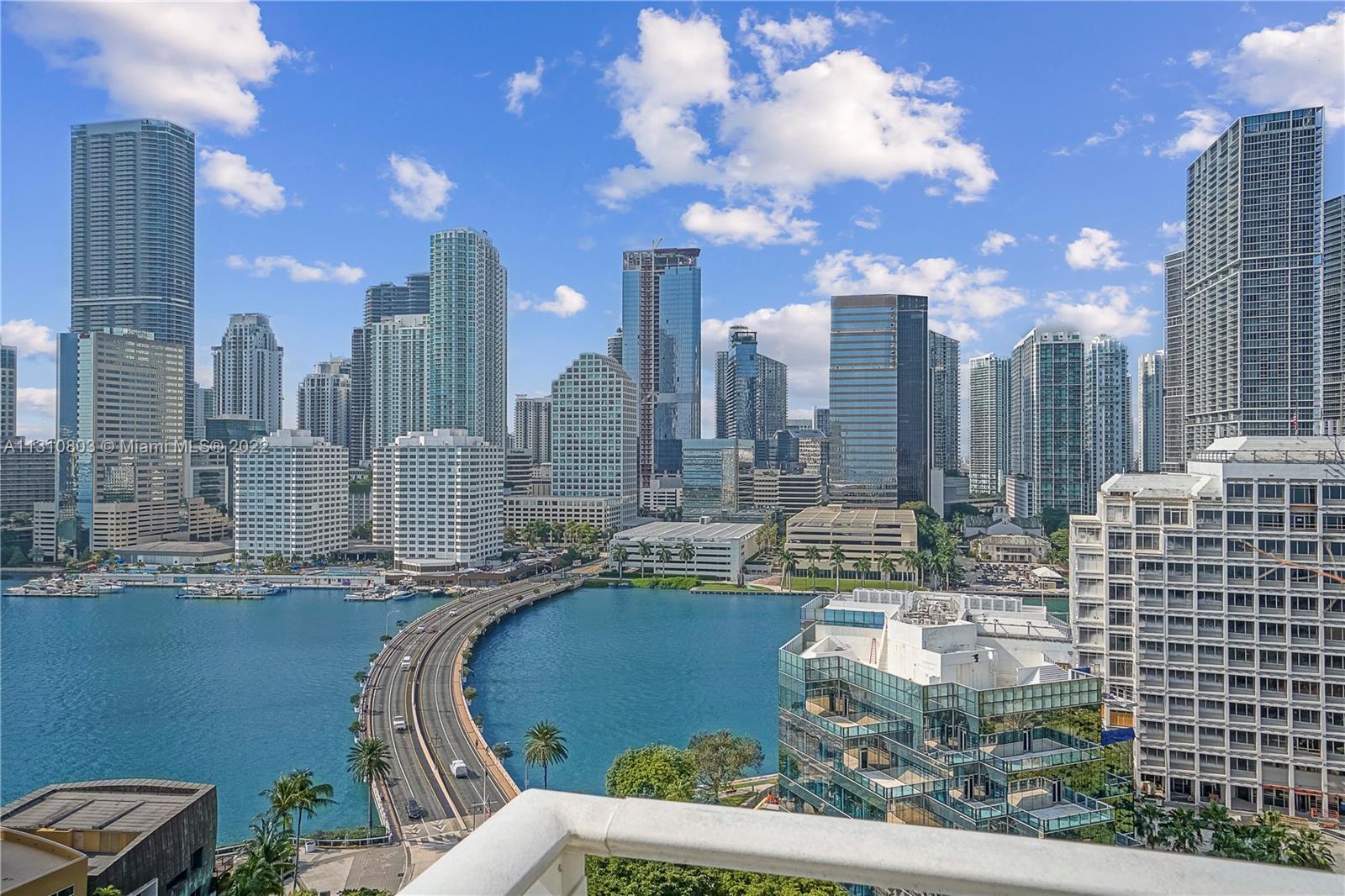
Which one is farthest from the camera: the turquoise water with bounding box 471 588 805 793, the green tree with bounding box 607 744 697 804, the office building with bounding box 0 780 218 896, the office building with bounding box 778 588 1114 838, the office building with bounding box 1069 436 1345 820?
the turquoise water with bounding box 471 588 805 793

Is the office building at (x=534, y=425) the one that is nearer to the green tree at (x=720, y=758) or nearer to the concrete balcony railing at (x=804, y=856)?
the green tree at (x=720, y=758)

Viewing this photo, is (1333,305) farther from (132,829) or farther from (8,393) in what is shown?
(8,393)

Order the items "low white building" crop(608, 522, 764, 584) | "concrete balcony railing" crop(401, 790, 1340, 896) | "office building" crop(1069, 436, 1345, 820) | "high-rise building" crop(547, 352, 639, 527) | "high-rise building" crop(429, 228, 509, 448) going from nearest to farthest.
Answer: "concrete balcony railing" crop(401, 790, 1340, 896) < "office building" crop(1069, 436, 1345, 820) < "low white building" crop(608, 522, 764, 584) < "high-rise building" crop(547, 352, 639, 527) < "high-rise building" crop(429, 228, 509, 448)

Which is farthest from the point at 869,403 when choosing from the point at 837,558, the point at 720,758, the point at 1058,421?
the point at 720,758

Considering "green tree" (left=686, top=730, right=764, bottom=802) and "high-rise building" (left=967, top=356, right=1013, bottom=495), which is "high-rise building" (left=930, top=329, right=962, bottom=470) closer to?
"high-rise building" (left=967, top=356, right=1013, bottom=495)

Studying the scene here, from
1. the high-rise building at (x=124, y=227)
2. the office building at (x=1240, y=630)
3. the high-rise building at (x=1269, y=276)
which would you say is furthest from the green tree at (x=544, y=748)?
the high-rise building at (x=124, y=227)

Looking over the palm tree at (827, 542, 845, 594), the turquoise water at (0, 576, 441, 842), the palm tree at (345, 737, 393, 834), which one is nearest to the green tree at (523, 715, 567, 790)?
the palm tree at (345, 737, 393, 834)

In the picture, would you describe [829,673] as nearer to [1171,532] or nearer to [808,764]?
[808,764]
